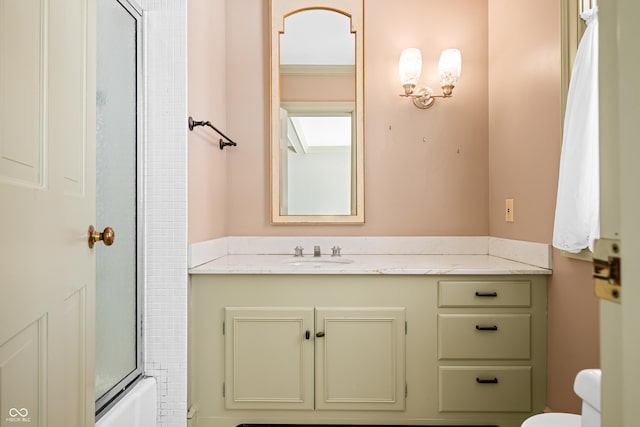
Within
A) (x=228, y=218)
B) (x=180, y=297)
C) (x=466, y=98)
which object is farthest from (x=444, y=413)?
(x=466, y=98)

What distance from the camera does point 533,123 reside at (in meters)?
2.04

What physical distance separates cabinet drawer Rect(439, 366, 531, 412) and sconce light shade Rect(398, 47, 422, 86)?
1526 mm

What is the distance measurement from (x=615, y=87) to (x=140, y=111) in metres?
1.83

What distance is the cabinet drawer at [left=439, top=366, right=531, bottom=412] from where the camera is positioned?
1950mm

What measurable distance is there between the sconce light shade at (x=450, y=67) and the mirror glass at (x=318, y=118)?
18.4 inches

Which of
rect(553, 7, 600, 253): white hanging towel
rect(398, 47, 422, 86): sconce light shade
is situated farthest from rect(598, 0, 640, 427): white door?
rect(398, 47, 422, 86): sconce light shade

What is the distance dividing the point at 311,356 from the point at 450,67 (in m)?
1.71

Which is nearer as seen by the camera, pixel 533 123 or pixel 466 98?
pixel 533 123

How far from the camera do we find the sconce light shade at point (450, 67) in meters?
2.42

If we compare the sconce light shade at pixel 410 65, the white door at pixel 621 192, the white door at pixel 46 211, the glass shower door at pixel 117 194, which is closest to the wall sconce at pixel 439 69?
the sconce light shade at pixel 410 65

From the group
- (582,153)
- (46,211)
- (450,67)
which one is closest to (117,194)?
(46,211)

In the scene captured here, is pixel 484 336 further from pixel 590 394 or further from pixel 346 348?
pixel 590 394

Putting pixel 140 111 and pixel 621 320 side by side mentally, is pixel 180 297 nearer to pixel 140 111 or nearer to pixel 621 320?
pixel 140 111

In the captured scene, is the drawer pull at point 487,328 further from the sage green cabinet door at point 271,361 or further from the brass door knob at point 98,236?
the brass door knob at point 98,236
